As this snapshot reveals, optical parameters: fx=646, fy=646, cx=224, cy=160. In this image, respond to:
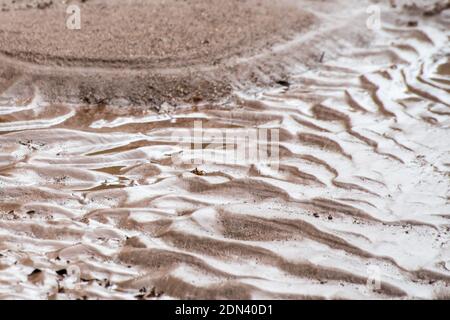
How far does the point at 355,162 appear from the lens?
568cm

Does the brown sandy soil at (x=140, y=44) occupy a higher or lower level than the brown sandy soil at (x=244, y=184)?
higher

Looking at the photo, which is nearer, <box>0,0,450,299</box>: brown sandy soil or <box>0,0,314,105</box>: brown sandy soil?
<box>0,0,450,299</box>: brown sandy soil

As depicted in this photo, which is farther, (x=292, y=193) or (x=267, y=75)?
(x=267, y=75)

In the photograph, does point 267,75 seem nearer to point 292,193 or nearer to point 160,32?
point 160,32

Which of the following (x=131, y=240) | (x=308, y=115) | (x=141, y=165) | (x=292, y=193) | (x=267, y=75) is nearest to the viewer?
(x=131, y=240)

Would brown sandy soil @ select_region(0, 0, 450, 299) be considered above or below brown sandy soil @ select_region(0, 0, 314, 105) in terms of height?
below

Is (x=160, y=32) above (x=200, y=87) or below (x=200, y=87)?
above

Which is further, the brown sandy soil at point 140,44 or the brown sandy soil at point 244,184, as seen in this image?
the brown sandy soil at point 140,44

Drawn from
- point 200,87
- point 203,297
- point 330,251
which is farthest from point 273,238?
point 200,87

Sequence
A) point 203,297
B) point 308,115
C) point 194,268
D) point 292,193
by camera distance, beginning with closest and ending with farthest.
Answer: point 203,297
point 194,268
point 292,193
point 308,115

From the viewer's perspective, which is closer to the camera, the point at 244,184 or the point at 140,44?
the point at 244,184

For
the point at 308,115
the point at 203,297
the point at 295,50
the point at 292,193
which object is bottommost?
the point at 203,297

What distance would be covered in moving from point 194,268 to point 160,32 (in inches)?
155

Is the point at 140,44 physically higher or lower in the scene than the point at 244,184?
higher
